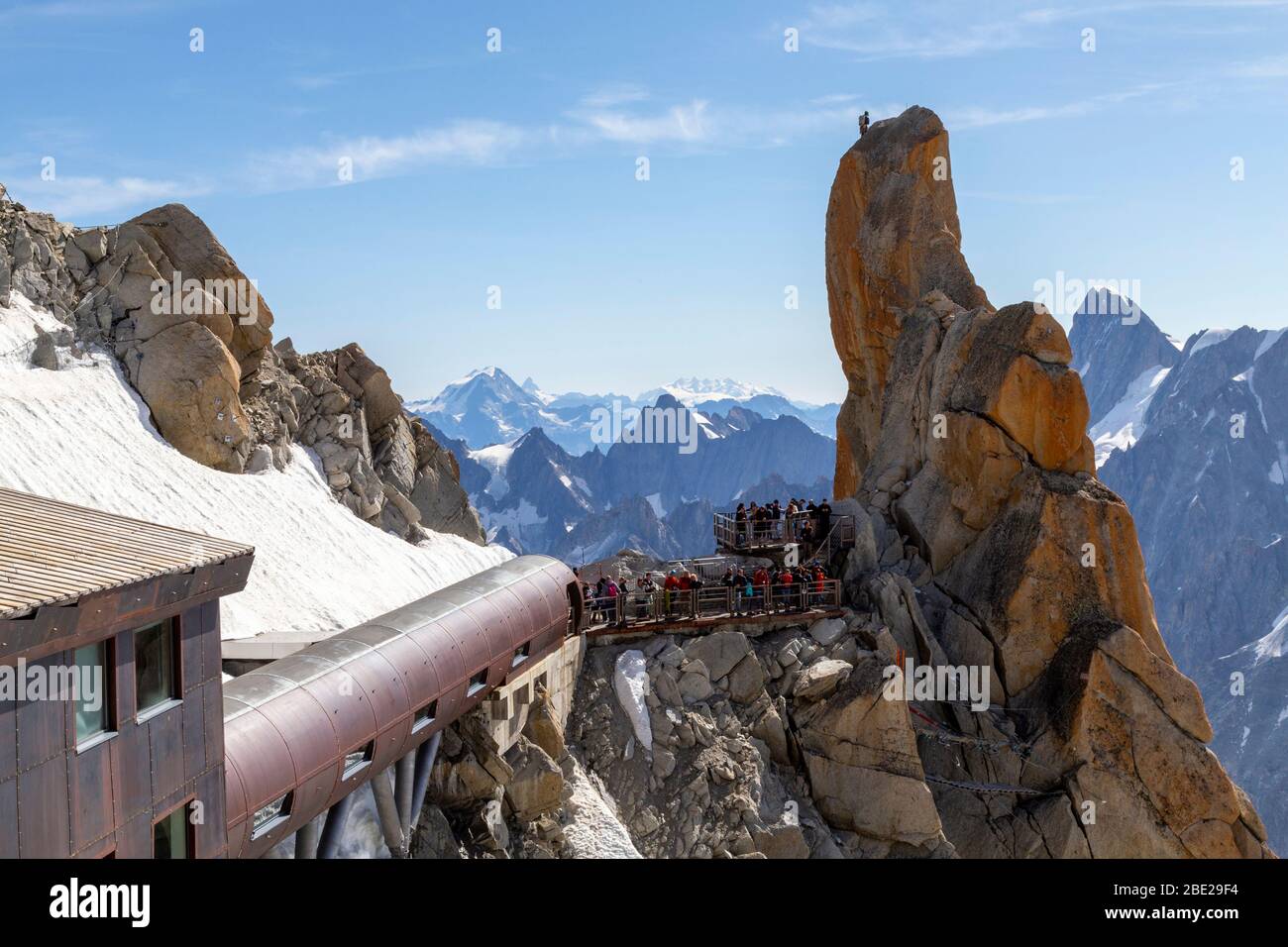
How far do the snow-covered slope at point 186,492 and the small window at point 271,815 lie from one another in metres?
14.3

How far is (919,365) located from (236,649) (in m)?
29.5

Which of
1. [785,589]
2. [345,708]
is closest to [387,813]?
[345,708]

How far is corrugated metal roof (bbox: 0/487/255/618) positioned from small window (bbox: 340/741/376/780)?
251 inches

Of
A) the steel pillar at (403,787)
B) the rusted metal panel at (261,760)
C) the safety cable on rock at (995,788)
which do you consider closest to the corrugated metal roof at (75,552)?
the rusted metal panel at (261,760)

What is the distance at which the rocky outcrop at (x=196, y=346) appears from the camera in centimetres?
4122

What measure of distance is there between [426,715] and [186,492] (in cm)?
1922

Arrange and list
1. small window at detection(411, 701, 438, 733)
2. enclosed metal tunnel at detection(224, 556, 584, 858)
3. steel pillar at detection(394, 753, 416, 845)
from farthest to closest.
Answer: steel pillar at detection(394, 753, 416, 845)
small window at detection(411, 701, 438, 733)
enclosed metal tunnel at detection(224, 556, 584, 858)

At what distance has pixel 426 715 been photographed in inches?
942

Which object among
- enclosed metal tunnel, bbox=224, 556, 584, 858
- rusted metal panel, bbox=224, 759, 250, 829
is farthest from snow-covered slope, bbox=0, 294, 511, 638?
rusted metal panel, bbox=224, 759, 250, 829

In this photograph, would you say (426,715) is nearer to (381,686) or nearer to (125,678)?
(381,686)

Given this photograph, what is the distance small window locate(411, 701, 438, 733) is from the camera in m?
23.4

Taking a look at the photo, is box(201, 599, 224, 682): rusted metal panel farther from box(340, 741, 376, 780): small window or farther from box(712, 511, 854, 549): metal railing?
box(712, 511, 854, 549): metal railing

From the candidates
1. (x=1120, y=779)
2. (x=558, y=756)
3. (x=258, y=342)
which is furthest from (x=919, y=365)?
(x=258, y=342)
